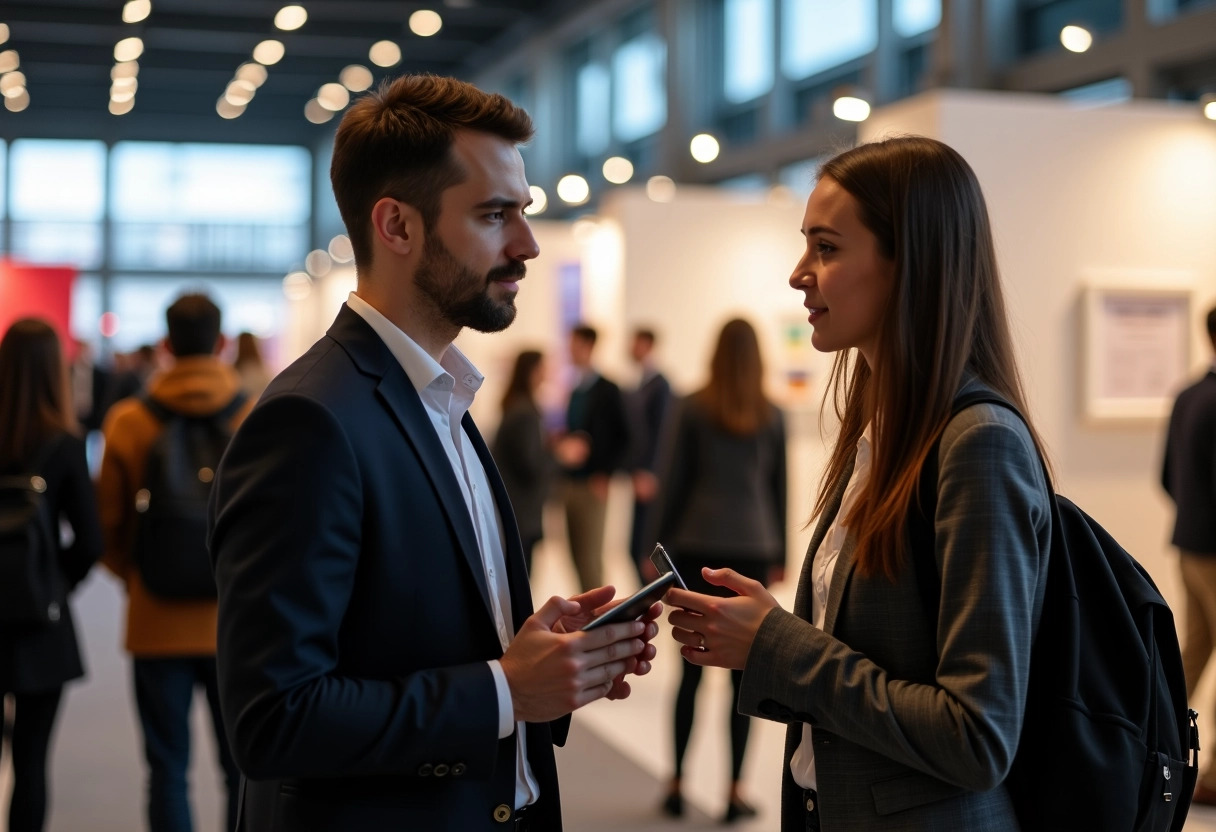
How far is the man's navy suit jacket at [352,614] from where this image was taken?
1.42m

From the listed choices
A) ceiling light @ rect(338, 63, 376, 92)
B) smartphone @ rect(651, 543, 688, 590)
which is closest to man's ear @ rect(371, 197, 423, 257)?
smartphone @ rect(651, 543, 688, 590)

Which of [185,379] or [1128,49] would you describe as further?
[1128,49]

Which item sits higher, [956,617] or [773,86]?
[773,86]

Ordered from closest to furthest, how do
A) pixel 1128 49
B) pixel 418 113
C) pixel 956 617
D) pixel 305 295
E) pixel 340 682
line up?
pixel 340 682
pixel 956 617
pixel 418 113
pixel 1128 49
pixel 305 295

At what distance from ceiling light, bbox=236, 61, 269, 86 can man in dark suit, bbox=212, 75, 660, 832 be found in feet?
62.4

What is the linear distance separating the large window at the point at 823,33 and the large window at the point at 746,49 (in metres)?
0.21

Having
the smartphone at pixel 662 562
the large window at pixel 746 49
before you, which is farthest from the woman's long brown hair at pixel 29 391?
the large window at pixel 746 49

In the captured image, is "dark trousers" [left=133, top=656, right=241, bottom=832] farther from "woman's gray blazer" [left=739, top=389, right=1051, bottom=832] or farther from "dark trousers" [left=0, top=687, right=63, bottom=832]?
"woman's gray blazer" [left=739, top=389, right=1051, bottom=832]

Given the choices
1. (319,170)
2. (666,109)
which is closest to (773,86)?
(666,109)

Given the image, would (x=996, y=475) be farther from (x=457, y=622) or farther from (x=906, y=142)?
(x=457, y=622)

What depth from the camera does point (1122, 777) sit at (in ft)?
5.17

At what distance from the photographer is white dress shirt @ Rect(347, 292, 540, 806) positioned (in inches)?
66.5

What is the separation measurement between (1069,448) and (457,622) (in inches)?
180

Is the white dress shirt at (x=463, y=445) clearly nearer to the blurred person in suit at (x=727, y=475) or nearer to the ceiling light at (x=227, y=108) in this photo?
the blurred person in suit at (x=727, y=475)
